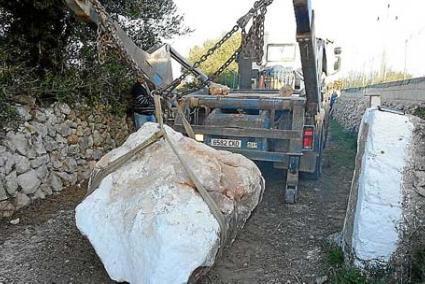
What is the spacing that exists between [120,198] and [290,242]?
5.93 ft

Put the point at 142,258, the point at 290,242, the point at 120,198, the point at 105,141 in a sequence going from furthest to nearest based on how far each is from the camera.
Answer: the point at 105,141, the point at 290,242, the point at 120,198, the point at 142,258

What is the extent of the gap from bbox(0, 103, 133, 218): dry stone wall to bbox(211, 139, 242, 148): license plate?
6.64ft

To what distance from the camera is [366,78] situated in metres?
15.5

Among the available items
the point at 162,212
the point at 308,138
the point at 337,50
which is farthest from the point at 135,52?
the point at 337,50

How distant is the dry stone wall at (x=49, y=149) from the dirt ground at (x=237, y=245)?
192 mm

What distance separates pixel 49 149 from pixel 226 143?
2.29m

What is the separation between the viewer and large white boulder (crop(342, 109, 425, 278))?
2971 millimetres

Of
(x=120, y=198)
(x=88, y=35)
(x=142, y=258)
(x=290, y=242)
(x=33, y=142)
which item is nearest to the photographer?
(x=142, y=258)

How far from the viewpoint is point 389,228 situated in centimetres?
297

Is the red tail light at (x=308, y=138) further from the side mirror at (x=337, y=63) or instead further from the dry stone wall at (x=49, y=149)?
the side mirror at (x=337, y=63)

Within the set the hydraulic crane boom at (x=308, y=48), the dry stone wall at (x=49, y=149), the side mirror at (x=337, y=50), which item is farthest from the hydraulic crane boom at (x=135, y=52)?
the side mirror at (x=337, y=50)

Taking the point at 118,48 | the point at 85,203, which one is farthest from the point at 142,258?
the point at 118,48

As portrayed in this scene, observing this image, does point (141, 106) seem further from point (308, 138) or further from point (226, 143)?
point (308, 138)

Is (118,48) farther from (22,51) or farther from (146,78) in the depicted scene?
(22,51)
